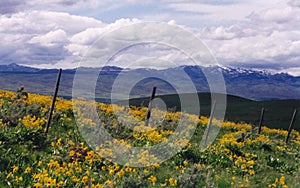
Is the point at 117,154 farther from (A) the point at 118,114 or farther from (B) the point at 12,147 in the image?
(A) the point at 118,114

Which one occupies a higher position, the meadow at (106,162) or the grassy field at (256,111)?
the meadow at (106,162)

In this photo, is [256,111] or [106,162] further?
[256,111]

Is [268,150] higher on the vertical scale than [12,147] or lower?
lower

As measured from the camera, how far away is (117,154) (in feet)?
41.5

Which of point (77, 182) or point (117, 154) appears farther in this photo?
point (117, 154)

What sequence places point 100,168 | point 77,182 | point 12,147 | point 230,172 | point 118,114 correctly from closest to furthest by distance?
point 77,182, point 100,168, point 12,147, point 230,172, point 118,114

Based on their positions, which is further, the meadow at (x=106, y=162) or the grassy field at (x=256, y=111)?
the grassy field at (x=256, y=111)

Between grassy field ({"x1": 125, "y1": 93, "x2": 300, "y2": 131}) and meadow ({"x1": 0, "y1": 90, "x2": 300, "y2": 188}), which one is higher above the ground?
meadow ({"x1": 0, "y1": 90, "x2": 300, "y2": 188})

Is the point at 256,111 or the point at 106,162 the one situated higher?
the point at 106,162

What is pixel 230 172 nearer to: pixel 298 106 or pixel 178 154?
pixel 178 154

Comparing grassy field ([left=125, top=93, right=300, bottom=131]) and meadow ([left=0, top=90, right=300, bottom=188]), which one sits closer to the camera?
meadow ([left=0, top=90, right=300, bottom=188])

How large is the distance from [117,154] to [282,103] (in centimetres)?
10238

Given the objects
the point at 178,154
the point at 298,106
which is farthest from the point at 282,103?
the point at 178,154

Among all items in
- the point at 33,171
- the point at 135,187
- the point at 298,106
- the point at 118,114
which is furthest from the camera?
the point at 298,106
